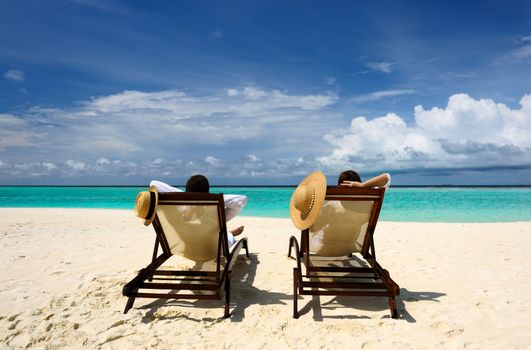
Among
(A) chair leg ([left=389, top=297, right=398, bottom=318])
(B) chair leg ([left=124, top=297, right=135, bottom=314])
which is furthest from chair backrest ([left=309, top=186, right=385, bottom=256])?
(B) chair leg ([left=124, top=297, right=135, bottom=314])

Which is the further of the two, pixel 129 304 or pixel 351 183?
pixel 351 183

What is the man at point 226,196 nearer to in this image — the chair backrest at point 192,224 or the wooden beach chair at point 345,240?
the chair backrest at point 192,224

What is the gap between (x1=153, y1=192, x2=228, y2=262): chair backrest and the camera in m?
3.71

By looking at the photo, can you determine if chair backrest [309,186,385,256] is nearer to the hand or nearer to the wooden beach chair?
the wooden beach chair

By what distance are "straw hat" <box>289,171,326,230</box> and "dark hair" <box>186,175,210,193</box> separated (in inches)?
41.0

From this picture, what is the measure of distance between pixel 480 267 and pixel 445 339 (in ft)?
9.88

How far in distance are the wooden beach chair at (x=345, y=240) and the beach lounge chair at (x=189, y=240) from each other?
0.82 metres

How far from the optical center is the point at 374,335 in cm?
317

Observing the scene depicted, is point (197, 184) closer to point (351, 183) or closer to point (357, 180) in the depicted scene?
point (351, 183)

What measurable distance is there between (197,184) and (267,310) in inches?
62.1

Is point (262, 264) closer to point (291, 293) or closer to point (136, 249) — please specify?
point (291, 293)

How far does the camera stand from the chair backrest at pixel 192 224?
371 cm

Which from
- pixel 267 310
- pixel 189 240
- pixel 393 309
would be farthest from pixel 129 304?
pixel 393 309

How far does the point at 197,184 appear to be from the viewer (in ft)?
13.9
